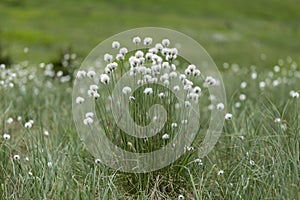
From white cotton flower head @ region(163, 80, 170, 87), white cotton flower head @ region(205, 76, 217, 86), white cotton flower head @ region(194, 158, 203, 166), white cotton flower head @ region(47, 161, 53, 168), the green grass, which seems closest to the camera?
the green grass

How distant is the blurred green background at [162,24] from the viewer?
32.9m

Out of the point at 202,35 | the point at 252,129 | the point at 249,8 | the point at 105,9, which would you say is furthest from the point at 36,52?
the point at 249,8

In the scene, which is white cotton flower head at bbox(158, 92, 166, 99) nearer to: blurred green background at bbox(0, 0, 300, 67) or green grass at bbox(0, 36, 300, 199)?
green grass at bbox(0, 36, 300, 199)

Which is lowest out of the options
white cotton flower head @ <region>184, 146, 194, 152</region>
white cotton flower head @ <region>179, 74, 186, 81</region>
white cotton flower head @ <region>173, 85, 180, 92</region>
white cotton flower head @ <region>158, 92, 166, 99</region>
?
white cotton flower head @ <region>184, 146, 194, 152</region>

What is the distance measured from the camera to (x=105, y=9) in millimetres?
51031

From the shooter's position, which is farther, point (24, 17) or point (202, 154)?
point (24, 17)

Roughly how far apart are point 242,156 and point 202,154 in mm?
342

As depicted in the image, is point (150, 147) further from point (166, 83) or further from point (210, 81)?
point (210, 81)

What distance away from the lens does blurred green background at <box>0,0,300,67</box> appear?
32.9 m

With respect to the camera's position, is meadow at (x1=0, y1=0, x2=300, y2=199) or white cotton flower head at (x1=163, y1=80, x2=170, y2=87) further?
white cotton flower head at (x1=163, y1=80, x2=170, y2=87)

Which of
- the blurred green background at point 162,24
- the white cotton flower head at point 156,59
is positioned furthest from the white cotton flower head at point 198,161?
the blurred green background at point 162,24

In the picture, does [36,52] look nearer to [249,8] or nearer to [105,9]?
[105,9]

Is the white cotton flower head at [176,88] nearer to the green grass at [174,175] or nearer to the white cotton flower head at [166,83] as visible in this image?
the white cotton flower head at [166,83]

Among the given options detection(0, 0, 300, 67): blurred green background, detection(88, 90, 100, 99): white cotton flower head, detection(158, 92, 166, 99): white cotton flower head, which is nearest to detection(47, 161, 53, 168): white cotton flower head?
detection(88, 90, 100, 99): white cotton flower head
